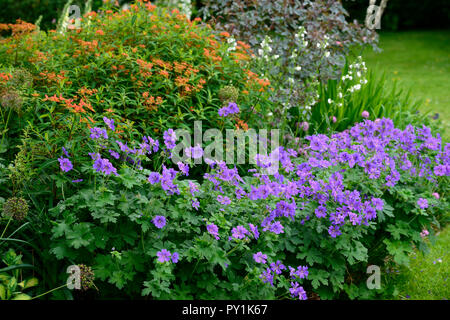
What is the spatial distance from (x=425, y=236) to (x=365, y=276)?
2.59 feet

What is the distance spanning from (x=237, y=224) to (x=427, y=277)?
5.29 ft

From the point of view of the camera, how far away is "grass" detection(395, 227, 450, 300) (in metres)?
3.08

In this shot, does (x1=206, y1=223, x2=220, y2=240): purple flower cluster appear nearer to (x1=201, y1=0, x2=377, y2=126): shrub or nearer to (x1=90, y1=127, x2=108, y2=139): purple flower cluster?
(x1=90, y1=127, x2=108, y2=139): purple flower cluster

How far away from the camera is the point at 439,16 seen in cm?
1614

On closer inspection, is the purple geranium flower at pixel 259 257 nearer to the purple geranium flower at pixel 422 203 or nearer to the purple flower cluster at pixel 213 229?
the purple flower cluster at pixel 213 229

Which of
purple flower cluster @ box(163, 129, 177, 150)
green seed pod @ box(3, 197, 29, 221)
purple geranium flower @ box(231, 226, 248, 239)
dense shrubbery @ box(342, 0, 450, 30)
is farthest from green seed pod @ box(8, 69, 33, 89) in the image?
dense shrubbery @ box(342, 0, 450, 30)

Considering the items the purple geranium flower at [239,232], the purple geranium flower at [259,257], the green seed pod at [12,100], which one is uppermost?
the green seed pod at [12,100]

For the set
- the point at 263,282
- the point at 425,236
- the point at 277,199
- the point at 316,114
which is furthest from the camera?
the point at 316,114

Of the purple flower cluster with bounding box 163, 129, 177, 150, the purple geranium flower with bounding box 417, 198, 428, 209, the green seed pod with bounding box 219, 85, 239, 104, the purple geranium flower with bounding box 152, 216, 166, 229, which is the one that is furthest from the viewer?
the green seed pod with bounding box 219, 85, 239, 104

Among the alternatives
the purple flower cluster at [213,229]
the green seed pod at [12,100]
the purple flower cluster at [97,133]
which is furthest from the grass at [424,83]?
the green seed pod at [12,100]

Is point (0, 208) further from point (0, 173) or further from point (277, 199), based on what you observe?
point (277, 199)

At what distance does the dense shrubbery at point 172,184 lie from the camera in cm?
221

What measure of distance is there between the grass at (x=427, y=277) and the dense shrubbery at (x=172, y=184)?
0.23 m
